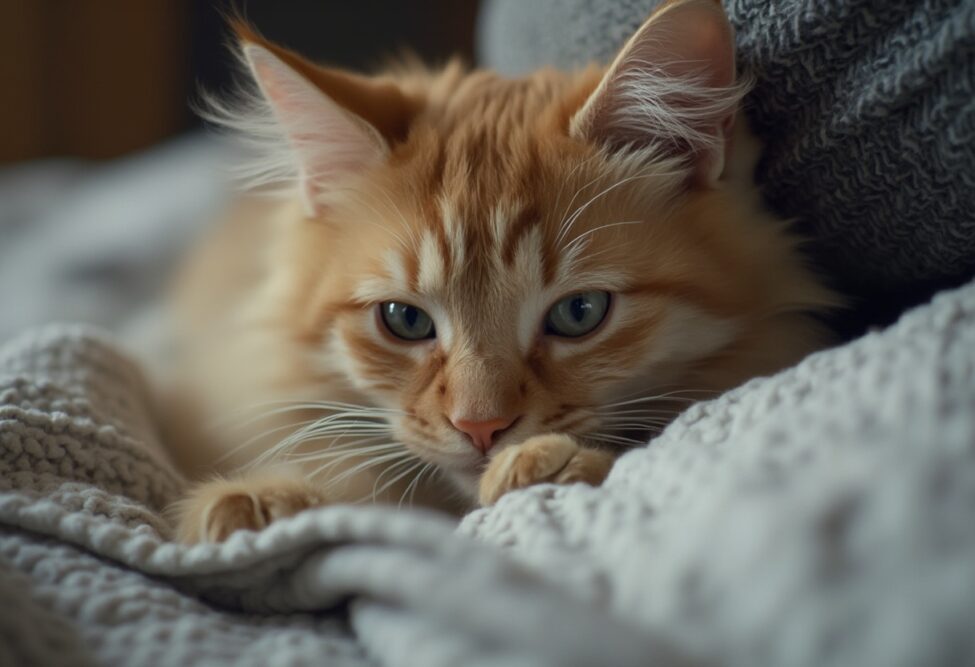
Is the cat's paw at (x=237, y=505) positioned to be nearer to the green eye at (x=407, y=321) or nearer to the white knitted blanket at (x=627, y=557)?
the white knitted blanket at (x=627, y=557)

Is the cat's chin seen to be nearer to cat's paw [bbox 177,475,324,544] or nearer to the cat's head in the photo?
the cat's head

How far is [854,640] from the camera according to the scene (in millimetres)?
554

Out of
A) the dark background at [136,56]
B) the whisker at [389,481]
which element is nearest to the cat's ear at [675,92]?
the whisker at [389,481]

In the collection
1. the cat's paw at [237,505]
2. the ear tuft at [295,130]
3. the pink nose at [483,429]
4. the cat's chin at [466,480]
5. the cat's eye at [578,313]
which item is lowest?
the cat's paw at [237,505]

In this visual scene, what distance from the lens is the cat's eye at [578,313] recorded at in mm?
1086

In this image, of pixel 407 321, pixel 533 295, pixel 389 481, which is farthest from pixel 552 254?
pixel 389 481

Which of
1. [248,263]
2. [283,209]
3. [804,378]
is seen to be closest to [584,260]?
[804,378]

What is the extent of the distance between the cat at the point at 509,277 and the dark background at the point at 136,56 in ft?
7.73

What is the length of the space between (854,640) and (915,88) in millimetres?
636

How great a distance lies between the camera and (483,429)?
1.02 meters

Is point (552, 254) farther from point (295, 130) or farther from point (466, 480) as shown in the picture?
point (295, 130)

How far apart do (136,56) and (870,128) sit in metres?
3.20

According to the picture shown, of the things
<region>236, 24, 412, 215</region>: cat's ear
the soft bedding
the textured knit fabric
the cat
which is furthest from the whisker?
the textured knit fabric

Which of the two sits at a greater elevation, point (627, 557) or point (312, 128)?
point (312, 128)
